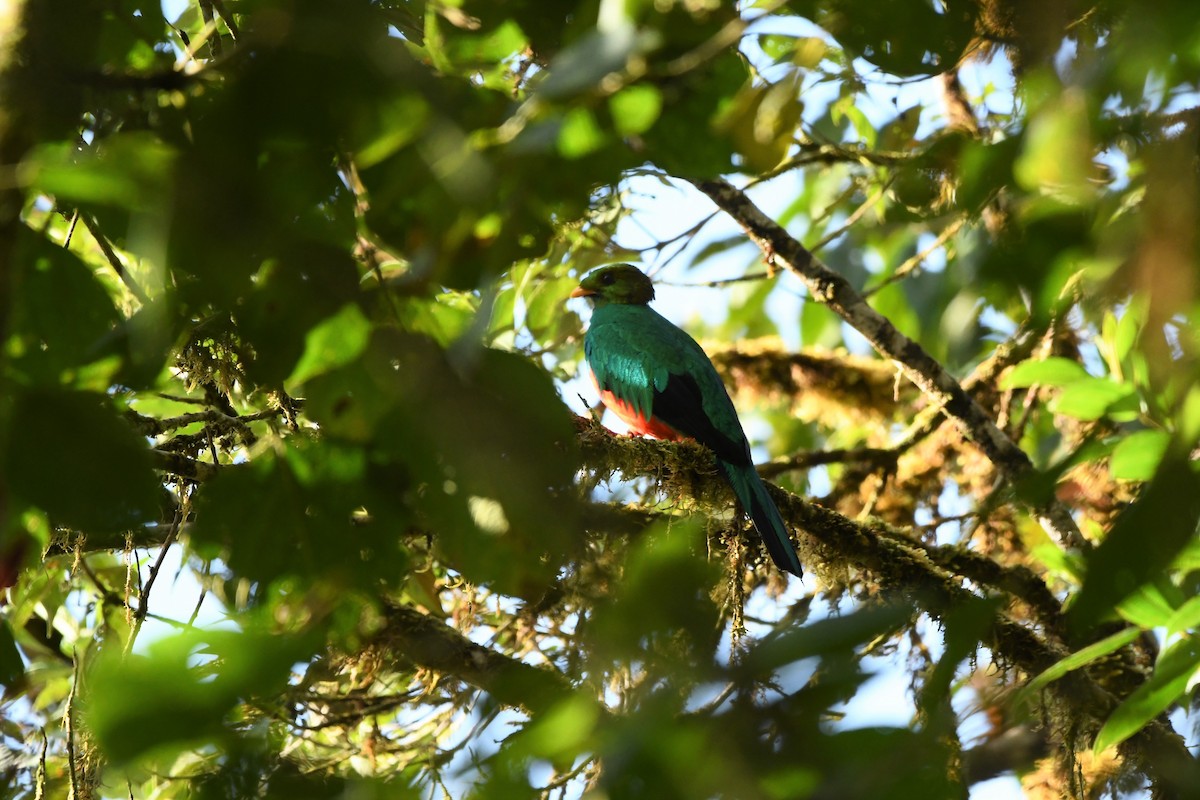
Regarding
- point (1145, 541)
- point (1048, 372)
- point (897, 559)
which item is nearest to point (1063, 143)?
point (1145, 541)

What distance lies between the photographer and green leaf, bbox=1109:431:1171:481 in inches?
69.9

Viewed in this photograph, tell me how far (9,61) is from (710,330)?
7.63 meters

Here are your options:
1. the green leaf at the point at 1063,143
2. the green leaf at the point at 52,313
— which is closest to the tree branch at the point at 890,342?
the green leaf at the point at 52,313

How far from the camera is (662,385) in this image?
558cm

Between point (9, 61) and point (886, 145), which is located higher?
point (886, 145)

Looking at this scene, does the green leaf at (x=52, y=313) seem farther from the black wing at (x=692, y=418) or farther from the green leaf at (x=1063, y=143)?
the black wing at (x=692, y=418)

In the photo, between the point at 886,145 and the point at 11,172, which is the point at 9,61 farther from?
the point at 886,145

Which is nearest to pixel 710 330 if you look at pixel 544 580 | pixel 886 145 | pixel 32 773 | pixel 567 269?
pixel 886 145

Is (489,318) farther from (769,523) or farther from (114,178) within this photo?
(769,523)

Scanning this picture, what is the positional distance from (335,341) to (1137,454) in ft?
5.01

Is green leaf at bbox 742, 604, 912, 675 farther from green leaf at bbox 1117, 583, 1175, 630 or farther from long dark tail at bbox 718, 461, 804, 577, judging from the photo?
long dark tail at bbox 718, 461, 804, 577

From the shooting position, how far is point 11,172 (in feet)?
2.84

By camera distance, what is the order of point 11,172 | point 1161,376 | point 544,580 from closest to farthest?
point 1161,376, point 11,172, point 544,580

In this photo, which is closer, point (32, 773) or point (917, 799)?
point (917, 799)
